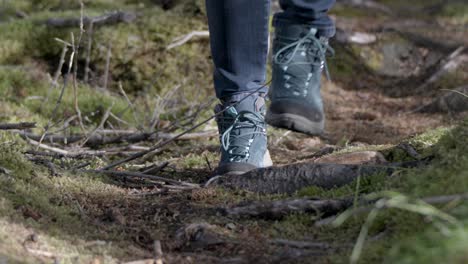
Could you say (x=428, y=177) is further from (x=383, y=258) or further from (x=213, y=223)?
(x=213, y=223)

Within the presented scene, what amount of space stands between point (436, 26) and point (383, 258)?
8.30 m

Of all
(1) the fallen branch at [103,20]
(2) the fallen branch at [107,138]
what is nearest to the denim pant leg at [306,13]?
(2) the fallen branch at [107,138]

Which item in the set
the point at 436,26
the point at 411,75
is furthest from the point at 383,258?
the point at 436,26

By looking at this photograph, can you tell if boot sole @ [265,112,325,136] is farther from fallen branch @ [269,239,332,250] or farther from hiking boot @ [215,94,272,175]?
fallen branch @ [269,239,332,250]

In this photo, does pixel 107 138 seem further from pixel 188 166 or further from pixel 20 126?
pixel 20 126

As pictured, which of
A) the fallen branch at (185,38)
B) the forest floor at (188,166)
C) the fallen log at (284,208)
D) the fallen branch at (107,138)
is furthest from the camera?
the fallen branch at (185,38)

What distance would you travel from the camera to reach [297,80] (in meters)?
3.56

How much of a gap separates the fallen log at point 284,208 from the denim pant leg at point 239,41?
860 millimetres

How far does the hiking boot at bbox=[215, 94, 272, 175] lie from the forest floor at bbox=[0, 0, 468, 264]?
20cm

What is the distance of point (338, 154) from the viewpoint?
10.5ft

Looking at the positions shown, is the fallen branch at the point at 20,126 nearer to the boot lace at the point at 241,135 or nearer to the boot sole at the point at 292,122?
the boot lace at the point at 241,135

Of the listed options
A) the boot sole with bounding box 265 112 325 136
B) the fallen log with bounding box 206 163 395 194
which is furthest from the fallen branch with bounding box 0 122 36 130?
the boot sole with bounding box 265 112 325 136

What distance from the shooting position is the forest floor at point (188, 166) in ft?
6.59

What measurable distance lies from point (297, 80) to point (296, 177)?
0.90m
